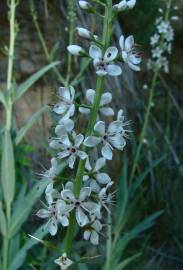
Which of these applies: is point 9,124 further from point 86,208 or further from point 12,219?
point 86,208

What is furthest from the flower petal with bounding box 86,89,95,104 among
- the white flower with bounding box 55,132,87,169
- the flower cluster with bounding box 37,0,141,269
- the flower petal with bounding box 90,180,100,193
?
the flower petal with bounding box 90,180,100,193

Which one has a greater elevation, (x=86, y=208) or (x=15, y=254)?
(x=86, y=208)

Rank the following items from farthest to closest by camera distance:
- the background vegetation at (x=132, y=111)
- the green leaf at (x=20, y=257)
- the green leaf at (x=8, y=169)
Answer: the background vegetation at (x=132, y=111), the green leaf at (x=20, y=257), the green leaf at (x=8, y=169)

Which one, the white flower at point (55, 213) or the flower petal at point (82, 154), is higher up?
the flower petal at point (82, 154)

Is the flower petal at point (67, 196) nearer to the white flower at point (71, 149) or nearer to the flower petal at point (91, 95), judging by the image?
the white flower at point (71, 149)

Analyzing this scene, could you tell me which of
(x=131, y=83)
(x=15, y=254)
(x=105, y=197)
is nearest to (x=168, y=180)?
(x=131, y=83)

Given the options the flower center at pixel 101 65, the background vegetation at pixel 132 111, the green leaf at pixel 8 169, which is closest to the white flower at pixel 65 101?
the flower center at pixel 101 65

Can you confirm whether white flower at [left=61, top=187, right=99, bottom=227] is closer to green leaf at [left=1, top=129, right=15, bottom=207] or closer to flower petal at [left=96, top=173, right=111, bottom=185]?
flower petal at [left=96, top=173, right=111, bottom=185]
